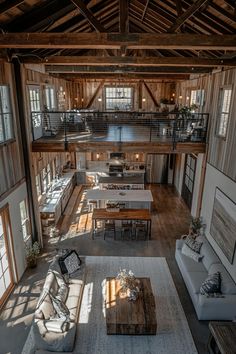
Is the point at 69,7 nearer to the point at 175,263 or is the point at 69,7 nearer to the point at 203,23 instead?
the point at 203,23

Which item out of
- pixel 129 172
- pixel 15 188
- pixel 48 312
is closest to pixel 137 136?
pixel 129 172

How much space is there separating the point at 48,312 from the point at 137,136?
7.11 meters

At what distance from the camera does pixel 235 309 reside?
5.88 metres

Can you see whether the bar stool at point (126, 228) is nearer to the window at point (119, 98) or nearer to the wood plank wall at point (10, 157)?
the wood plank wall at point (10, 157)

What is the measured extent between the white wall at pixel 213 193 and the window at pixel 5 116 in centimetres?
601

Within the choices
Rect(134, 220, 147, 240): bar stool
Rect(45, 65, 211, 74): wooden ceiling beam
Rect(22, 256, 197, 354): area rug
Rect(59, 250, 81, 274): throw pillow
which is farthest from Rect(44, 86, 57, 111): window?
Rect(22, 256, 197, 354): area rug

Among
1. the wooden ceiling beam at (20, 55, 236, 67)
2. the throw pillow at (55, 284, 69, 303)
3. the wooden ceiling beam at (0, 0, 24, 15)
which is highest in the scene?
the wooden ceiling beam at (0, 0, 24, 15)

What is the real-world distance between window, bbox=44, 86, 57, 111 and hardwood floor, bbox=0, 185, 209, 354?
4.46m

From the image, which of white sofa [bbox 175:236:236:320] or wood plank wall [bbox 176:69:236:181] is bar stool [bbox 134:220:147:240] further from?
wood plank wall [bbox 176:69:236:181]

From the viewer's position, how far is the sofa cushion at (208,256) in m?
6.97

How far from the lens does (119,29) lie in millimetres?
5020

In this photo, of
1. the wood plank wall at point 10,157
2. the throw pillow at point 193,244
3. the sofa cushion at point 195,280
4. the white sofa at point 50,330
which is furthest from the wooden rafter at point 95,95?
the white sofa at point 50,330

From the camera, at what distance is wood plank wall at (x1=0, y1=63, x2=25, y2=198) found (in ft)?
20.8

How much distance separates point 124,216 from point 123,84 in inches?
394
